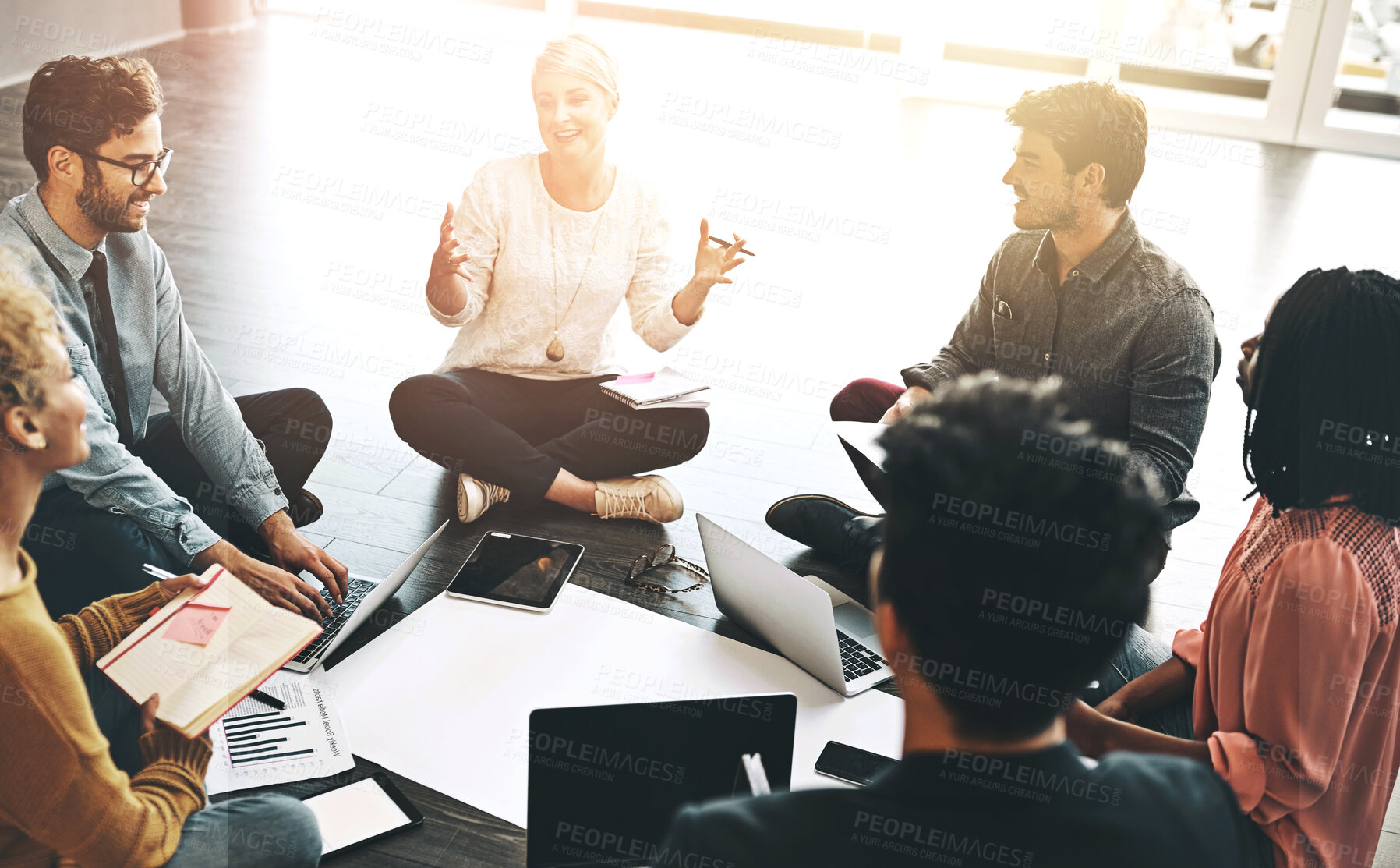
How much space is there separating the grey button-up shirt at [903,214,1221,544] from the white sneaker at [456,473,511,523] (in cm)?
124

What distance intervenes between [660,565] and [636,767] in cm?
113

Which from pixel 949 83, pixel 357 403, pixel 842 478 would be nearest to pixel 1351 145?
pixel 949 83

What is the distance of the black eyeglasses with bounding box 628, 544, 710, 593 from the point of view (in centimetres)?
237

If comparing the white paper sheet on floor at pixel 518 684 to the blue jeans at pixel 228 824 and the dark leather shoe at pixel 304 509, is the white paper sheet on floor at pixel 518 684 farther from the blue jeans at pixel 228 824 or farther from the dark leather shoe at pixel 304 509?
the dark leather shoe at pixel 304 509

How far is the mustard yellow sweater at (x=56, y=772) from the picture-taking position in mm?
1115

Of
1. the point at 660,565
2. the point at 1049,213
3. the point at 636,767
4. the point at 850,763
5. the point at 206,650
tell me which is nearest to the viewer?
the point at 636,767

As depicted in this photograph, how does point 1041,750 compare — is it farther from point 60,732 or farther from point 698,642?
point 698,642

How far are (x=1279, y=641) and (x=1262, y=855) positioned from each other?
1.03ft

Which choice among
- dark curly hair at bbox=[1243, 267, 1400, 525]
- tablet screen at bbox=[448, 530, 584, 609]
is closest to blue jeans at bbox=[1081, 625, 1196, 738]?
dark curly hair at bbox=[1243, 267, 1400, 525]

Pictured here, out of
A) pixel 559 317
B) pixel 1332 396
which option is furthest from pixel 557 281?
pixel 1332 396

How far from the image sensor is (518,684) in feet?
6.18

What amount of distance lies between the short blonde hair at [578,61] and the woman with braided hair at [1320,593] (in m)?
1.61

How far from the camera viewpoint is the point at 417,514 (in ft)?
8.85

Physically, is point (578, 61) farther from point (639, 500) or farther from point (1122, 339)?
point (1122, 339)
